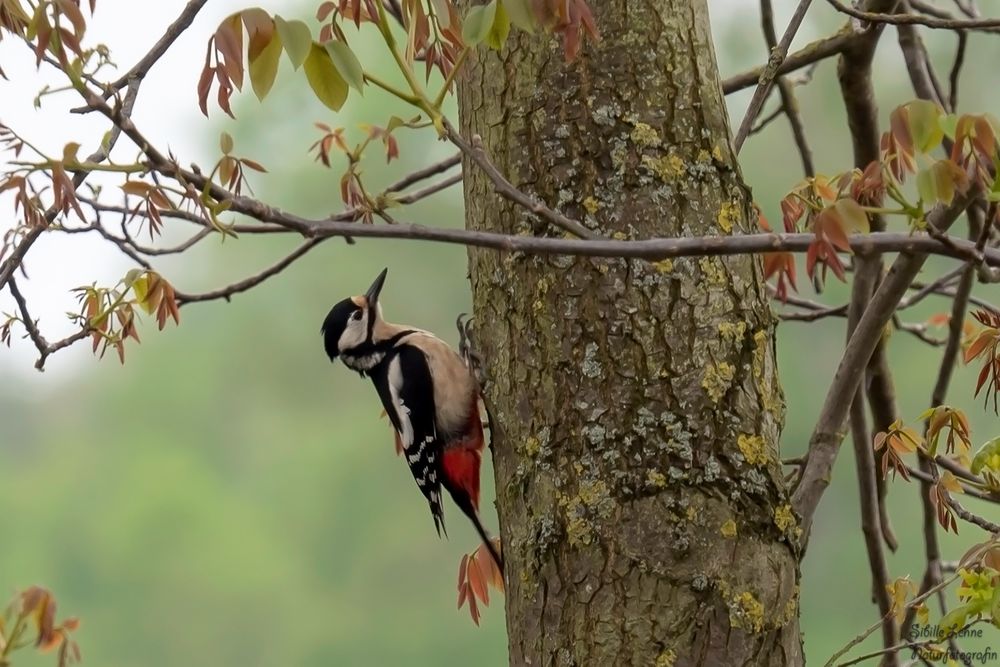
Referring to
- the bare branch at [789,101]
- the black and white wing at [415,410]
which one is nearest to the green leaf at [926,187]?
the bare branch at [789,101]

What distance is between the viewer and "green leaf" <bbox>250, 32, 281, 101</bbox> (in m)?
1.10

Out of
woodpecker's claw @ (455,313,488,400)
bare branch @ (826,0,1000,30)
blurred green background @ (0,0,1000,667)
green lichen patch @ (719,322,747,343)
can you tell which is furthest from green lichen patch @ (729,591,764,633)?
blurred green background @ (0,0,1000,667)

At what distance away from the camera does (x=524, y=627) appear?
A: 60.9 inches

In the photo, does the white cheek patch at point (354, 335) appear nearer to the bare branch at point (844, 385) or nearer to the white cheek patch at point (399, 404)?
the white cheek patch at point (399, 404)

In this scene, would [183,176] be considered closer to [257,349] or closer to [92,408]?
[257,349]

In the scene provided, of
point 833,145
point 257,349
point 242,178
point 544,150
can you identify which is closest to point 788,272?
point 544,150

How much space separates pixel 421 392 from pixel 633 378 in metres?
1.03

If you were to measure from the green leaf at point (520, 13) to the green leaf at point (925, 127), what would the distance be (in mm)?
385

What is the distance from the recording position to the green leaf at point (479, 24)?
106 cm

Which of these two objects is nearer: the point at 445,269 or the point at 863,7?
the point at 863,7

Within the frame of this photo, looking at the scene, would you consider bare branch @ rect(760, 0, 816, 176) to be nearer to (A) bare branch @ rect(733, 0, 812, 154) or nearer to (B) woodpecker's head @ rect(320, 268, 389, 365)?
(A) bare branch @ rect(733, 0, 812, 154)

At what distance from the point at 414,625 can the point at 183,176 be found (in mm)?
8029

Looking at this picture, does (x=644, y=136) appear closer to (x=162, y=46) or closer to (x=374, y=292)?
(x=162, y=46)

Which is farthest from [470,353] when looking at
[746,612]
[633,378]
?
[746,612]
